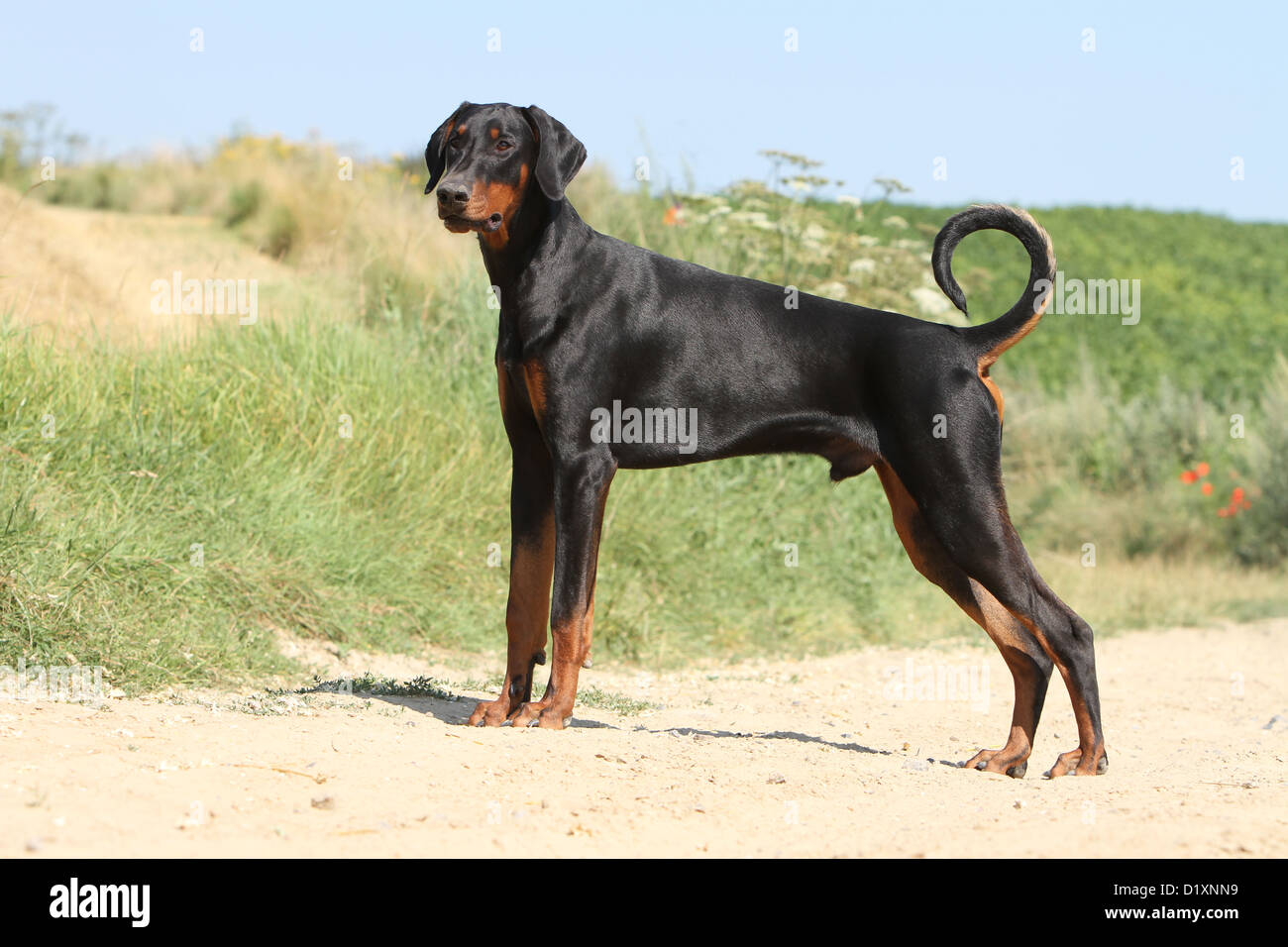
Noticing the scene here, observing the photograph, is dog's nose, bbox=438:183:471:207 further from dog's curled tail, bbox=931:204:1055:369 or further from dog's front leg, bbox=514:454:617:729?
dog's curled tail, bbox=931:204:1055:369

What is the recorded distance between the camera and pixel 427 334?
10.3 m

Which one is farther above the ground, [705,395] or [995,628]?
[705,395]

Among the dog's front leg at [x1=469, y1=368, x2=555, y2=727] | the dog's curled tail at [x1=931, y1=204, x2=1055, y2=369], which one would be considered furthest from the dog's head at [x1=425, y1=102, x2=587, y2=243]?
the dog's curled tail at [x1=931, y1=204, x2=1055, y2=369]

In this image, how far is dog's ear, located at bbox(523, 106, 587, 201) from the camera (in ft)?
16.2

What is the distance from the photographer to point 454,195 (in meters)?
4.64

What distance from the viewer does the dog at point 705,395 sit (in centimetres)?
482

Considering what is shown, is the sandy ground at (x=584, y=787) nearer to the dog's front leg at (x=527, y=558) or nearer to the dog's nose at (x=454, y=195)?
the dog's front leg at (x=527, y=558)

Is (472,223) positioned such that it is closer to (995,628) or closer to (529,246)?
(529,246)

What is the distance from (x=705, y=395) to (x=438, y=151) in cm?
154

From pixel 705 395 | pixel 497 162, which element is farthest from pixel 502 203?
pixel 705 395

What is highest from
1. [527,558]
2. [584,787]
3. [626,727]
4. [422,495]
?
[527,558]

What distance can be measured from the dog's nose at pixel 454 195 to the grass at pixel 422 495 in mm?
2501

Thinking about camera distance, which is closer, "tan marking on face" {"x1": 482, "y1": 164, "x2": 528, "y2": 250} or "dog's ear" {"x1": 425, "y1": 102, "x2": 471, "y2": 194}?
"tan marking on face" {"x1": 482, "y1": 164, "x2": 528, "y2": 250}

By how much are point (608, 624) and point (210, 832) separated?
4945 millimetres
